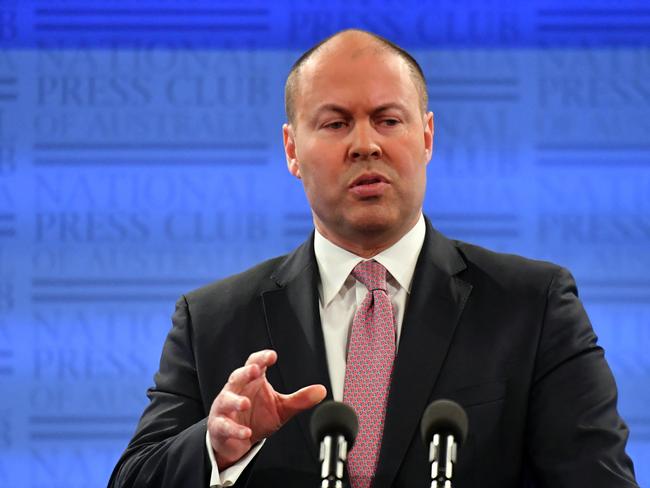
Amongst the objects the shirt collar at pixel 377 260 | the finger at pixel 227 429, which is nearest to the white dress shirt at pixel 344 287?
the shirt collar at pixel 377 260

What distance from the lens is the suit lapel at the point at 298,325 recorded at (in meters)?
1.90

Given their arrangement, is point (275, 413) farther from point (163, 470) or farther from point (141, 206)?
point (141, 206)

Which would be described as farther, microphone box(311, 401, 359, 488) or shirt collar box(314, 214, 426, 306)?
shirt collar box(314, 214, 426, 306)

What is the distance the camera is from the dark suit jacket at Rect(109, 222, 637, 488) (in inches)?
68.3

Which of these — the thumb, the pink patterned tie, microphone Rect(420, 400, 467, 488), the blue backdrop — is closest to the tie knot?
the pink patterned tie

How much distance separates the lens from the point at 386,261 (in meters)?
2.03

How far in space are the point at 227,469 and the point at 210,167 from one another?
1.66 m

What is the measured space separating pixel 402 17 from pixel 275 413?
1.84m

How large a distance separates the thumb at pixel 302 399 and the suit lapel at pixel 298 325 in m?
0.23

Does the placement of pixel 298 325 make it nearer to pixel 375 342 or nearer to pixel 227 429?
pixel 375 342

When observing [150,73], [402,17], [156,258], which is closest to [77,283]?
[156,258]

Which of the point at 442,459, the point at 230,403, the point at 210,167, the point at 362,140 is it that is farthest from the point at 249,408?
the point at 210,167

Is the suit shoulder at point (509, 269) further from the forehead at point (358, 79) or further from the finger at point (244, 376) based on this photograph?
the finger at point (244, 376)

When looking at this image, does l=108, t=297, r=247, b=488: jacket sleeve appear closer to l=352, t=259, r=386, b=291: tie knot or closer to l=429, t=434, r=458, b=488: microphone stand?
l=352, t=259, r=386, b=291: tie knot
